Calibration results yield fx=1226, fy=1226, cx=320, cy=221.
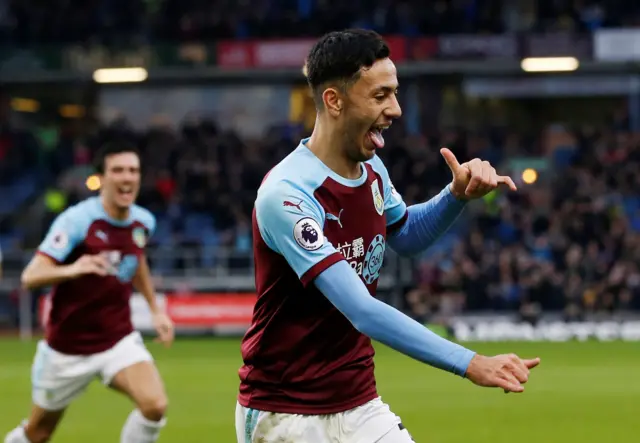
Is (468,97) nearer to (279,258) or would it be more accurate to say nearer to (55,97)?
(55,97)

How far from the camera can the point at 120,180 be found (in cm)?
841

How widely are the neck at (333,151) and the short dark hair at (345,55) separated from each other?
19 cm

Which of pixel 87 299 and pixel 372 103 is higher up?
pixel 372 103

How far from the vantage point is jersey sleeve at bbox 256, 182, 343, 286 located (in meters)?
4.27

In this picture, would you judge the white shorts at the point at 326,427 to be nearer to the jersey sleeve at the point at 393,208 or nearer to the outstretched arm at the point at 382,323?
the outstretched arm at the point at 382,323

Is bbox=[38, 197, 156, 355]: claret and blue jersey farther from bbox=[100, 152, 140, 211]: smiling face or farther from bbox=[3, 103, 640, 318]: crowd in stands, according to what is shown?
bbox=[3, 103, 640, 318]: crowd in stands

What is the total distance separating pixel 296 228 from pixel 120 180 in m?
4.33

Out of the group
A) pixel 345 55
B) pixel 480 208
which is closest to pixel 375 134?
pixel 345 55

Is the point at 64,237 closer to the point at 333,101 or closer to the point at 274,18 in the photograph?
the point at 333,101

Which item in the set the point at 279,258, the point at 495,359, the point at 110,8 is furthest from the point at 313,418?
the point at 110,8

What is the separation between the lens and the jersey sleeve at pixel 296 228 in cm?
427

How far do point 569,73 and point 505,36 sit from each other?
241 centimetres

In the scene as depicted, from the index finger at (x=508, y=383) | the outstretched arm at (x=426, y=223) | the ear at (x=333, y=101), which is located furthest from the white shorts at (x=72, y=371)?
the index finger at (x=508, y=383)

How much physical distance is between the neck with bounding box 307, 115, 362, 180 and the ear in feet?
0.28
